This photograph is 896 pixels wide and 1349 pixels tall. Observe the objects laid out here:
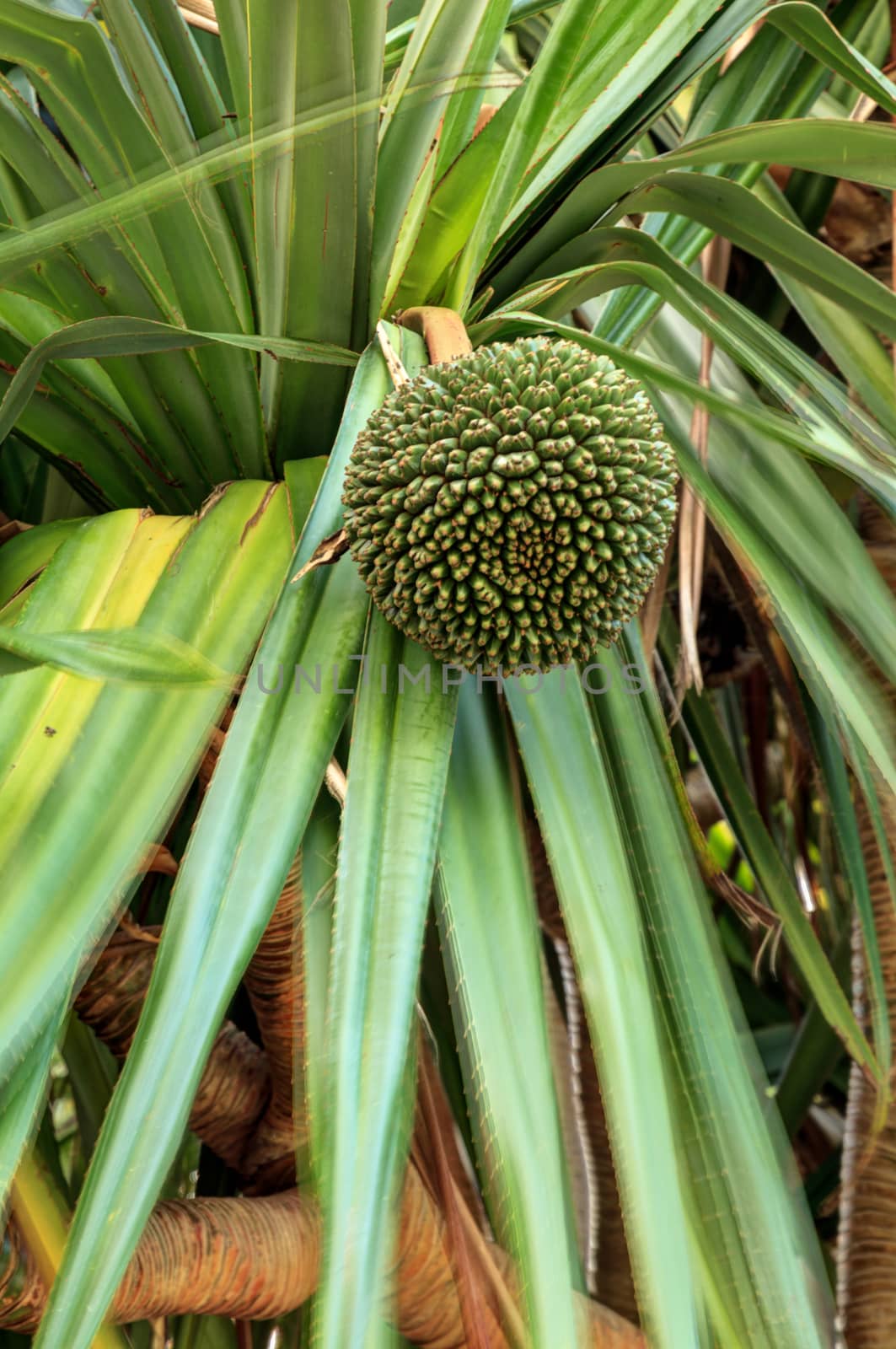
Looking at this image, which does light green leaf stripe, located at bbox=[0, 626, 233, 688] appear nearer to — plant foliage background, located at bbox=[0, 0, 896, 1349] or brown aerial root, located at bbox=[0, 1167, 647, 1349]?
plant foliage background, located at bbox=[0, 0, 896, 1349]

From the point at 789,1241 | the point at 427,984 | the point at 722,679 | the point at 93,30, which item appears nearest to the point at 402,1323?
the point at 427,984

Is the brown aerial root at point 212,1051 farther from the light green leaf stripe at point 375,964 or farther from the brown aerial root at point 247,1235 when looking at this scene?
the light green leaf stripe at point 375,964

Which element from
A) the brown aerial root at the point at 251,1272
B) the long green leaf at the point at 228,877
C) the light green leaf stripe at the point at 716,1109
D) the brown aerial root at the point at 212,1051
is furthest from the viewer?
the brown aerial root at the point at 212,1051

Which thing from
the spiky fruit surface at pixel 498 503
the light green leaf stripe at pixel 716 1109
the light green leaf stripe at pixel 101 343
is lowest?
the light green leaf stripe at pixel 716 1109

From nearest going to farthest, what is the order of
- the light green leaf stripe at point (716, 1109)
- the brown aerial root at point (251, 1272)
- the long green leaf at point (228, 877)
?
the long green leaf at point (228, 877) → the light green leaf stripe at point (716, 1109) → the brown aerial root at point (251, 1272)

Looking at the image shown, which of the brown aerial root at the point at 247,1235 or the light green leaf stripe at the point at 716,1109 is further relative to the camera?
the brown aerial root at the point at 247,1235

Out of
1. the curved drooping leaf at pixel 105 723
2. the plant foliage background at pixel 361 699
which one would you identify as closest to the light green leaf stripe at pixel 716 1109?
the plant foliage background at pixel 361 699

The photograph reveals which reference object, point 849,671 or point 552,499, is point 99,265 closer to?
point 552,499
